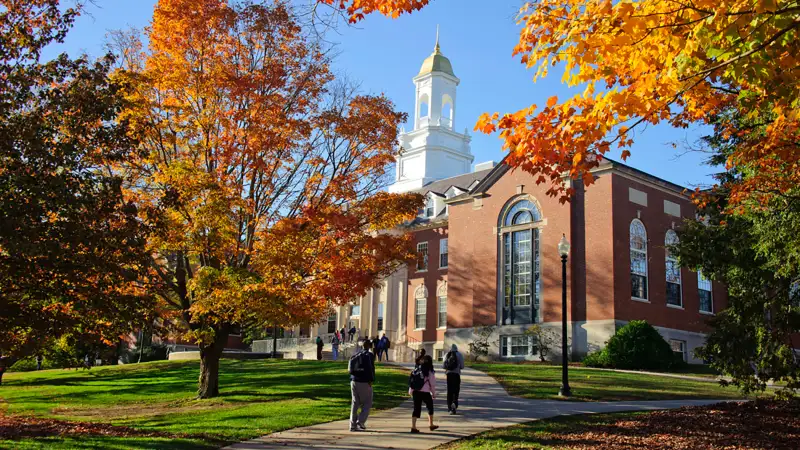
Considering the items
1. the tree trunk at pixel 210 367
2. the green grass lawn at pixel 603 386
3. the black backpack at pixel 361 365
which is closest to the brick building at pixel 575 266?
the green grass lawn at pixel 603 386

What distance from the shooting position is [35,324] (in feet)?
36.8

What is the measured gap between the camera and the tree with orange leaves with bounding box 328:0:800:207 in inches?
267

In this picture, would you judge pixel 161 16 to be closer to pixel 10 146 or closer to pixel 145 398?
pixel 10 146

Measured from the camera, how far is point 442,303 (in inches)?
1812

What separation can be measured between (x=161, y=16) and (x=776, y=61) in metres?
14.2

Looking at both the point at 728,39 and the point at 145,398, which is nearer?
the point at 728,39

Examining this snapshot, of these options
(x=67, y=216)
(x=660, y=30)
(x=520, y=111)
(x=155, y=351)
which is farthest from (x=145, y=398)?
(x=155, y=351)

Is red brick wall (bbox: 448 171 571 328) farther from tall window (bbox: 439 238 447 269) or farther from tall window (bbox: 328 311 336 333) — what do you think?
tall window (bbox: 328 311 336 333)

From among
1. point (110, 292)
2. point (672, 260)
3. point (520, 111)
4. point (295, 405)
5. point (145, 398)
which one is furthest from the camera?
point (672, 260)

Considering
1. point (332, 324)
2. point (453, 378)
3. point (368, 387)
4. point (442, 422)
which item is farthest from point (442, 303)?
point (368, 387)

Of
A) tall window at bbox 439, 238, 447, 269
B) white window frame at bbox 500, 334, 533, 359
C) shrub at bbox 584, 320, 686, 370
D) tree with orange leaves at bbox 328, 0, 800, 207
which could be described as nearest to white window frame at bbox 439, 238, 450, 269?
tall window at bbox 439, 238, 447, 269

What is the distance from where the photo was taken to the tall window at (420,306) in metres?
47.0

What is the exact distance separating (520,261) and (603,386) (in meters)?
16.4

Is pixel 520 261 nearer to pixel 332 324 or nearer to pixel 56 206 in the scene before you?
pixel 332 324
